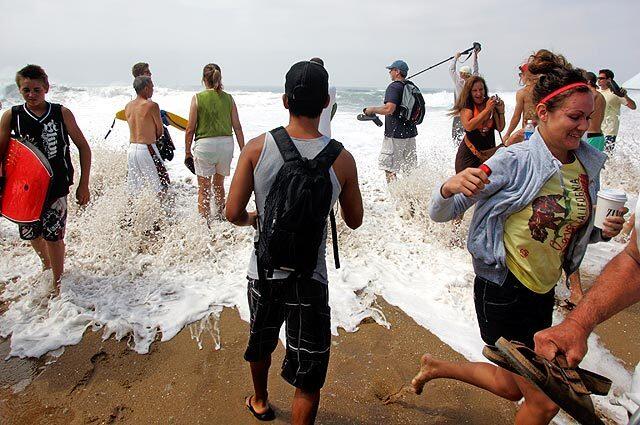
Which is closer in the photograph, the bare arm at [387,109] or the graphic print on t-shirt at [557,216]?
the graphic print on t-shirt at [557,216]

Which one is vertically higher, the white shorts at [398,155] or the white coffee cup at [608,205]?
the white coffee cup at [608,205]

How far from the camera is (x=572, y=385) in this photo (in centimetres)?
125

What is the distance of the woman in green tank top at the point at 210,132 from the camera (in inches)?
185

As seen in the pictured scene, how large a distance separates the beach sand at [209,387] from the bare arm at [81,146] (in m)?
1.15

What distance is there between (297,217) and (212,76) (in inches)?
142

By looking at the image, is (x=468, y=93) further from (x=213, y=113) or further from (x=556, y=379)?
(x=556, y=379)

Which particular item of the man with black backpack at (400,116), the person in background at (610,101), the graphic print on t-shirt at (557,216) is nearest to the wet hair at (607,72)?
the person in background at (610,101)

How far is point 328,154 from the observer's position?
5.60 feet

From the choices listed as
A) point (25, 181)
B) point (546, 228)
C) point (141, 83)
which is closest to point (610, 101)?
point (546, 228)

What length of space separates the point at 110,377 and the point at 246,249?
2112mm

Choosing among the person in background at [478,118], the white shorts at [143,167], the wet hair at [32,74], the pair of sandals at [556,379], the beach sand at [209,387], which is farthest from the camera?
the white shorts at [143,167]

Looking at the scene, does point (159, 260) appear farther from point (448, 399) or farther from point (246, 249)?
point (448, 399)

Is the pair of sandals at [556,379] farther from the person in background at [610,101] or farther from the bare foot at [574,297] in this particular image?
the person in background at [610,101]

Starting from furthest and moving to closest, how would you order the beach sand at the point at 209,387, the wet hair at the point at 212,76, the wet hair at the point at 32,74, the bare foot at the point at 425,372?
the wet hair at the point at 212,76 < the wet hair at the point at 32,74 < the beach sand at the point at 209,387 < the bare foot at the point at 425,372
